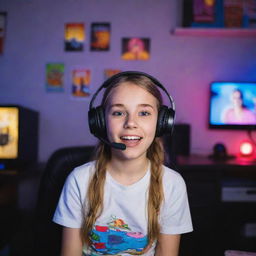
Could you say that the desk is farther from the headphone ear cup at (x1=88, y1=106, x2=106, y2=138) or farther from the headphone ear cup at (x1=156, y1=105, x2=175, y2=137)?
the headphone ear cup at (x1=88, y1=106, x2=106, y2=138)

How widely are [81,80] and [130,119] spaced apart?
1.08 meters

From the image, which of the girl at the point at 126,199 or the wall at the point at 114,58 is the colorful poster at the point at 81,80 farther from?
the girl at the point at 126,199

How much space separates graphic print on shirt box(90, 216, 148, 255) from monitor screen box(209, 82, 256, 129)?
1101 mm

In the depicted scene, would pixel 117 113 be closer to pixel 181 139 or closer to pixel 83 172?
pixel 83 172

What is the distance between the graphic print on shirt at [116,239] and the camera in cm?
76

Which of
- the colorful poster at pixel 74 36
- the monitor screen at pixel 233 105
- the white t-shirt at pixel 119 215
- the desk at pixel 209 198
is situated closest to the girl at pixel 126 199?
the white t-shirt at pixel 119 215

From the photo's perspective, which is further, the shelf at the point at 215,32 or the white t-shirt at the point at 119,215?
the shelf at the point at 215,32

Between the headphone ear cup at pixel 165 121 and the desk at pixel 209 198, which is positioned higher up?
the headphone ear cup at pixel 165 121

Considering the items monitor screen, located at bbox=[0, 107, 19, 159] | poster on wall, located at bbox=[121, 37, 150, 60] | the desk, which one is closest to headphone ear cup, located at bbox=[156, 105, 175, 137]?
the desk

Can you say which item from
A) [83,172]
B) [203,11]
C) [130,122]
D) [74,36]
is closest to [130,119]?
[130,122]

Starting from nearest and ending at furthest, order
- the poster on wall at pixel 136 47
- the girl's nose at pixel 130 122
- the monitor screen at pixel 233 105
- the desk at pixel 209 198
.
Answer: the girl's nose at pixel 130 122
the desk at pixel 209 198
the monitor screen at pixel 233 105
the poster on wall at pixel 136 47

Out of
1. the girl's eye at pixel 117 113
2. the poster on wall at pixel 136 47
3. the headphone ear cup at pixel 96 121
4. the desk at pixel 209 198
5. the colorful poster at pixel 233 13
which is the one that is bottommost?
the desk at pixel 209 198

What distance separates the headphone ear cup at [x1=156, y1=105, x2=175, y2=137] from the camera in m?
0.75

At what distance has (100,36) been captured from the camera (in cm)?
168
